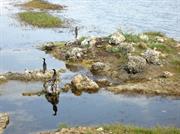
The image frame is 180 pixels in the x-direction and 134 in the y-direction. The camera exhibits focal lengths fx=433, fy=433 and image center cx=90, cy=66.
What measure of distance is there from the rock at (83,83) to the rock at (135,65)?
150 inches

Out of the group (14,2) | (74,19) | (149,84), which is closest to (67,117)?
(149,84)

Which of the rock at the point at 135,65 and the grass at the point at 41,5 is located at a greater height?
the grass at the point at 41,5

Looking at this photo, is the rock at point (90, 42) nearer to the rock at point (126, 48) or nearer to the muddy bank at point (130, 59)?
the muddy bank at point (130, 59)

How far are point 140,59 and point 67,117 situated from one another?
1097 centimetres

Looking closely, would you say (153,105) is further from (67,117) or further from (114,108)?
(67,117)

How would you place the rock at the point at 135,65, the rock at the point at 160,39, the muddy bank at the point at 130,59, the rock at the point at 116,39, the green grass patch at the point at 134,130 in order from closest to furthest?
1. the green grass patch at the point at 134,130
2. the muddy bank at the point at 130,59
3. the rock at the point at 135,65
4. the rock at the point at 116,39
5. the rock at the point at 160,39

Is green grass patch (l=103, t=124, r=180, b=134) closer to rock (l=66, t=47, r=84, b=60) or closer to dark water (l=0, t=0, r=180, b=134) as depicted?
dark water (l=0, t=0, r=180, b=134)

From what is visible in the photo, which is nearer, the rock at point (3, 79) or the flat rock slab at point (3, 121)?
the flat rock slab at point (3, 121)

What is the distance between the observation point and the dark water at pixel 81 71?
26.7m

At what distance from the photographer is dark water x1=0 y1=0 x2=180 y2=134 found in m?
26.7

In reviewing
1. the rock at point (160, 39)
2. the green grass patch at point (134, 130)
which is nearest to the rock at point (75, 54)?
the rock at point (160, 39)

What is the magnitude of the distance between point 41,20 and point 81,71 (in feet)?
74.2

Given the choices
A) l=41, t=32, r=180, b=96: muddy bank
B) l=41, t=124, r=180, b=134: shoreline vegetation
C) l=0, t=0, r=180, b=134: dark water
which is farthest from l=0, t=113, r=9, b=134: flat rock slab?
l=41, t=32, r=180, b=96: muddy bank

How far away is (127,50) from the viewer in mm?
38500
